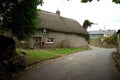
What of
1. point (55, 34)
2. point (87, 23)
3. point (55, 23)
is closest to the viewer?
point (55, 34)

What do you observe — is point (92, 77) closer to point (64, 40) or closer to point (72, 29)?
point (64, 40)

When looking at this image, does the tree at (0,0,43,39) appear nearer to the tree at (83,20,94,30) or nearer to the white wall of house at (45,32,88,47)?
the white wall of house at (45,32,88,47)

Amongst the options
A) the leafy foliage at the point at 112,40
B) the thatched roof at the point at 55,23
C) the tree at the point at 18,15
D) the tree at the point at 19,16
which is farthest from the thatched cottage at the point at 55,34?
the tree at the point at 18,15

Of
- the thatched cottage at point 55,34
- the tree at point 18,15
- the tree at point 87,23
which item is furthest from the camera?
the tree at point 87,23

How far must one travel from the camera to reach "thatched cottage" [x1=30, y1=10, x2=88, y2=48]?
36438 millimetres

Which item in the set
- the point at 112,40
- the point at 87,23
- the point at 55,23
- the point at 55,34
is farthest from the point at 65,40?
the point at 112,40

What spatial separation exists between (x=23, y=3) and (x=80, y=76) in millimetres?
9649

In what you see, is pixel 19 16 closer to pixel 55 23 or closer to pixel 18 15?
pixel 18 15

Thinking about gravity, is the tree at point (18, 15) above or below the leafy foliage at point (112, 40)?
above

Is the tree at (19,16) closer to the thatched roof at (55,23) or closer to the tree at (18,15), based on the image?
the tree at (18,15)

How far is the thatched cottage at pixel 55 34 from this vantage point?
36.4 m

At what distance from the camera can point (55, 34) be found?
3931 cm

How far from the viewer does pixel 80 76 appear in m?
13.5

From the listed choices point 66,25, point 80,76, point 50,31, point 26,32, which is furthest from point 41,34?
point 80,76
